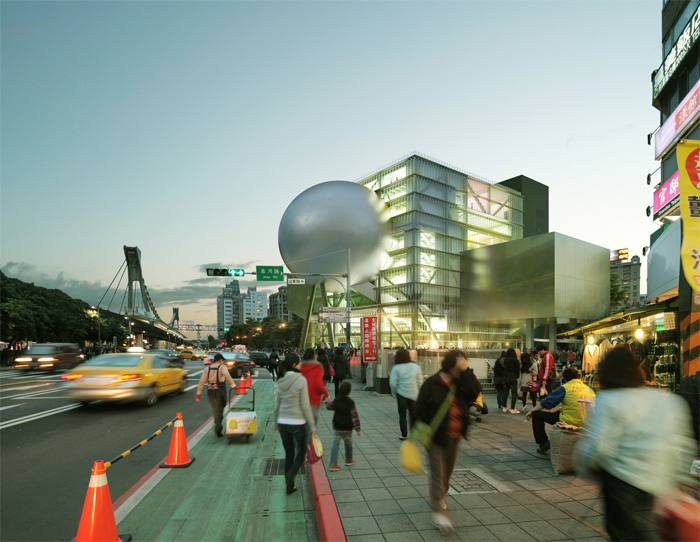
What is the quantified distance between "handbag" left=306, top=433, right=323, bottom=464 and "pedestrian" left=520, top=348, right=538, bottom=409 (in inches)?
333

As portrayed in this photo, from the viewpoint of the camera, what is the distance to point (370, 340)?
20.5 m

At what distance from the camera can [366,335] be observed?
20672 mm

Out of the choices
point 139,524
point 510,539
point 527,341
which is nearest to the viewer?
point 510,539

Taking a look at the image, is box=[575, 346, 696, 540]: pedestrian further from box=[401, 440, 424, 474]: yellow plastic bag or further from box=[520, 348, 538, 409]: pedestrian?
box=[520, 348, 538, 409]: pedestrian

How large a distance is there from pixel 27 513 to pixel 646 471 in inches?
251

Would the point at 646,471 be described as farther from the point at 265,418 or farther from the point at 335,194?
the point at 335,194

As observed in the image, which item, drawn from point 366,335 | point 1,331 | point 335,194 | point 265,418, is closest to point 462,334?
point 335,194

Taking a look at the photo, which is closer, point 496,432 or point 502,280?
point 496,432

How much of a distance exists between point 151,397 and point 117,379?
153cm

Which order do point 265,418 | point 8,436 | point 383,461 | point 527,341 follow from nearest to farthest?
point 383,461, point 8,436, point 265,418, point 527,341

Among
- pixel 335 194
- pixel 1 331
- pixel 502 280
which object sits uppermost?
pixel 335 194

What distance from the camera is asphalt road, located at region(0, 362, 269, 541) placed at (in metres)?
5.46

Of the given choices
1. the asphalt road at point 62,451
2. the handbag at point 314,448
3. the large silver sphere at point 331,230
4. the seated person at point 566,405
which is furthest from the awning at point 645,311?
the large silver sphere at point 331,230

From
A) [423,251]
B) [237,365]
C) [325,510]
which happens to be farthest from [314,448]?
[423,251]
